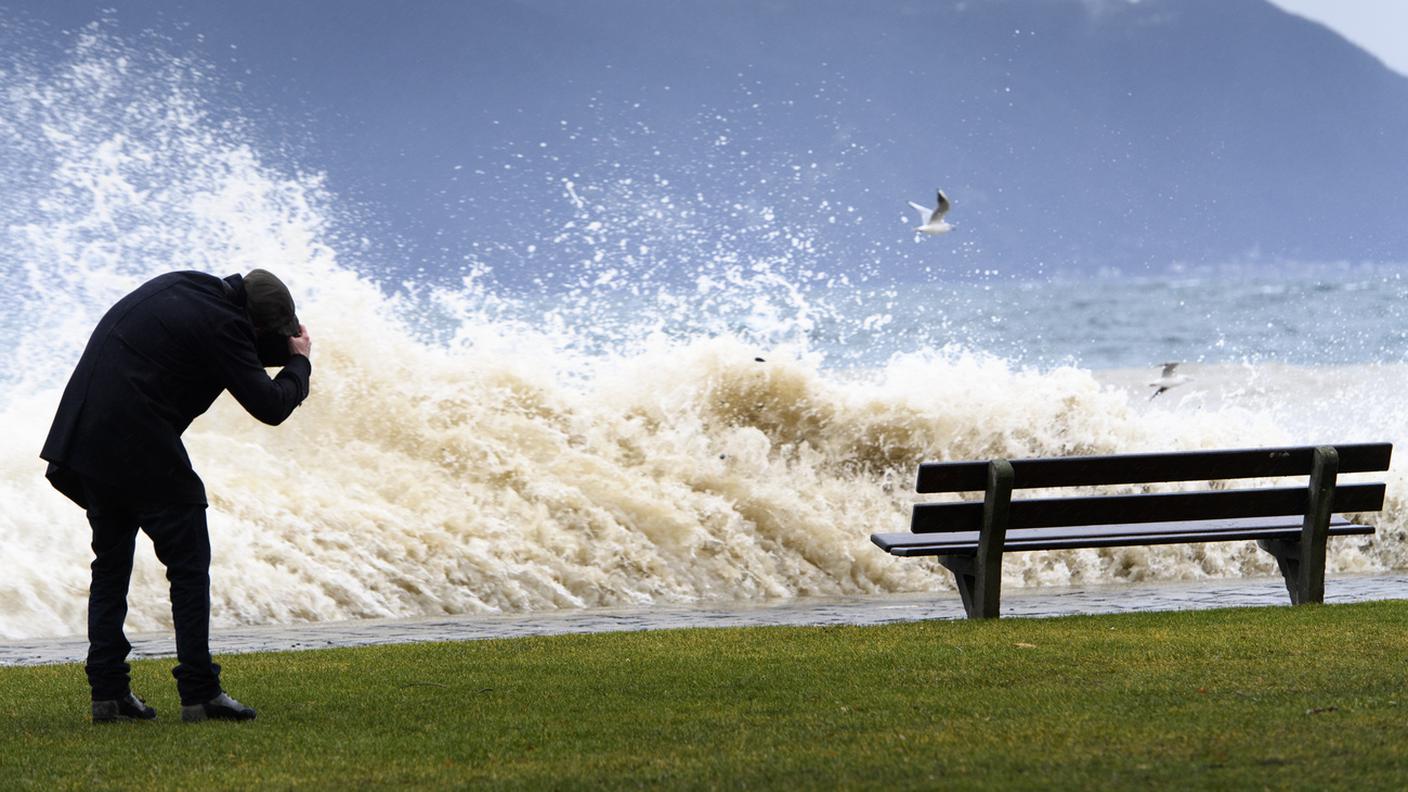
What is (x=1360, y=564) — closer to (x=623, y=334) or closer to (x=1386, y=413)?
(x=1386, y=413)

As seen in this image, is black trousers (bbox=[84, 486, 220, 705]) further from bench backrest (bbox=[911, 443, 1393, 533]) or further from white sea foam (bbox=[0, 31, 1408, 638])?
white sea foam (bbox=[0, 31, 1408, 638])

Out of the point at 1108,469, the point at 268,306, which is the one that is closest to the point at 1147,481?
the point at 1108,469

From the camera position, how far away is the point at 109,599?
4.48 meters

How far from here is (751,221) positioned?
65062mm

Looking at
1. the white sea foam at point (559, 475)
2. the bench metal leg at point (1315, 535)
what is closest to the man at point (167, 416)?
the white sea foam at point (559, 475)

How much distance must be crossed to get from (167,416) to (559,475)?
7.19 meters

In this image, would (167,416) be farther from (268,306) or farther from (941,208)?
(941,208)

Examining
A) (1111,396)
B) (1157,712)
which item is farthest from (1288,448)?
(1111,396)

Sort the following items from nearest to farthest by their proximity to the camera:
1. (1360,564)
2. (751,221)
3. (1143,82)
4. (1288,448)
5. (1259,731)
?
(1259,731)
(1288,448)
(1360,564)
(1143,82)
(751,221)

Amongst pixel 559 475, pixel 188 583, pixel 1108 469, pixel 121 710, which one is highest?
pixel 559 475

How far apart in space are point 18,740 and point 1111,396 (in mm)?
11236

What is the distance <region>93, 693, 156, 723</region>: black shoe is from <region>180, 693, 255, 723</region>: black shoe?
0.15m

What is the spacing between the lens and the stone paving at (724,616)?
7066mm

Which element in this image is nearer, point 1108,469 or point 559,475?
point 1108,469
